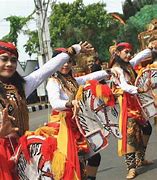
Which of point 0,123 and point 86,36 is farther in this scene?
point 86,36

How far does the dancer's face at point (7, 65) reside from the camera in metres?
3.58

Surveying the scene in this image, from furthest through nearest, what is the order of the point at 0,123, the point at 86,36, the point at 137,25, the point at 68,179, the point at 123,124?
the point at 137,25
the point at 86,36
the point at 123,124
the point at 68,179
the point at 0,123

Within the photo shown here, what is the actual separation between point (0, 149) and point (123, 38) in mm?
37869

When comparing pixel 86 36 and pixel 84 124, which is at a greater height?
pixel 86 36

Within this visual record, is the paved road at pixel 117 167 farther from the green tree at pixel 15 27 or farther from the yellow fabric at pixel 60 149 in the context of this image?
the green tree at pixel 15 27

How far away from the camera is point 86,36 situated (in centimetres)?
3775

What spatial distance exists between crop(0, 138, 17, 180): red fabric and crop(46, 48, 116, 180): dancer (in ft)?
2.19

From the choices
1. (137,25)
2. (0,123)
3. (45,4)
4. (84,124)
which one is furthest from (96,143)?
(137,25)

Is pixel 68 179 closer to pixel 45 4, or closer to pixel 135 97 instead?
pixel 135 97

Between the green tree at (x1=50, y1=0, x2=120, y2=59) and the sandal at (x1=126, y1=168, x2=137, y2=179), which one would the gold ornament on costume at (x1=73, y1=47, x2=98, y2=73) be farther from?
the green tree at (x1=50, y1=0, x2=120, y2=59)

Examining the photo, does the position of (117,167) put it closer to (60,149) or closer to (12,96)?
(60,149)

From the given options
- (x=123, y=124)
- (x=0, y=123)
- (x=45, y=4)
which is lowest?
(x=123, y=124)

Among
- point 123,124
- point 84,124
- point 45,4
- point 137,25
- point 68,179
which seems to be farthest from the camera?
point 137,25

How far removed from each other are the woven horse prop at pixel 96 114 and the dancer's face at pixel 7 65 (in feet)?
3.34
